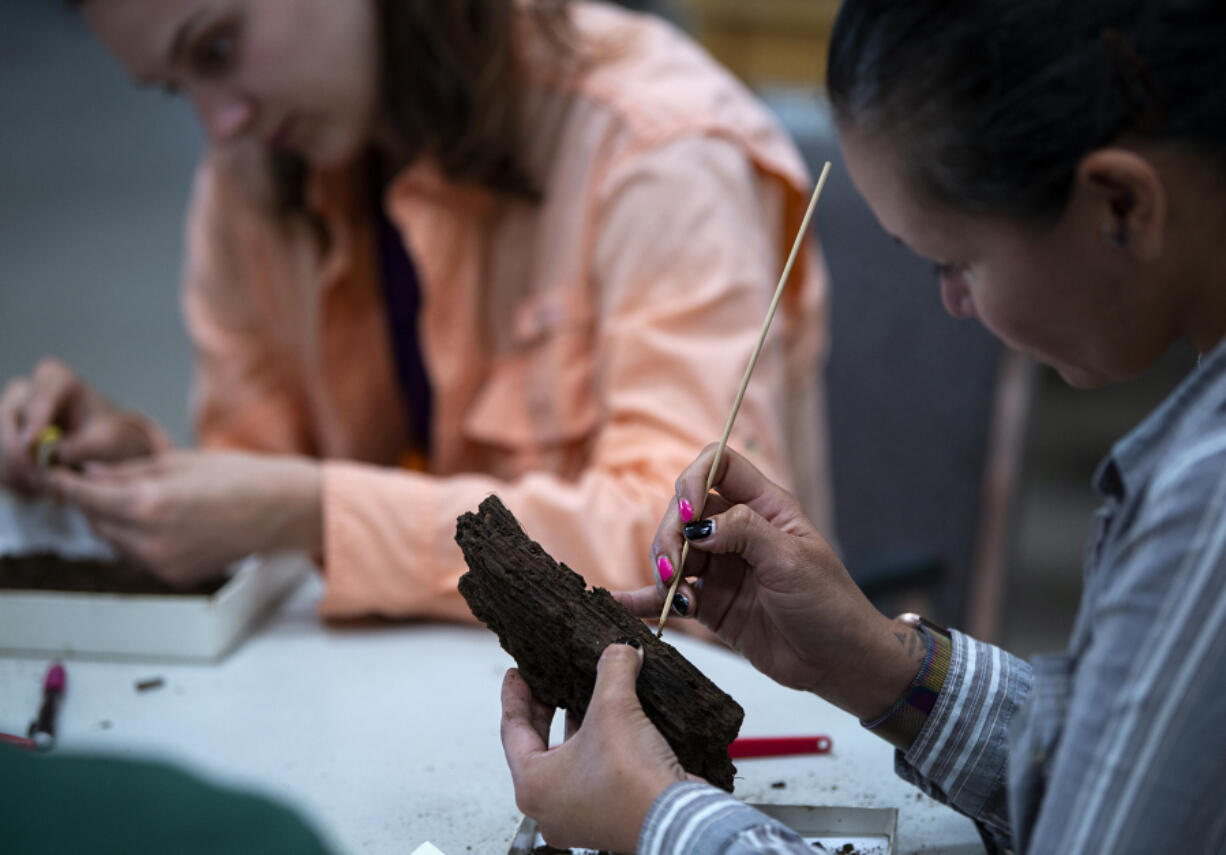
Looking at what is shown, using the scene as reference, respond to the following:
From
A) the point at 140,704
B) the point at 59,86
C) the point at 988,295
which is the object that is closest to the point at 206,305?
the point at 59,86

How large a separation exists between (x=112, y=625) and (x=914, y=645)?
619 millimetres

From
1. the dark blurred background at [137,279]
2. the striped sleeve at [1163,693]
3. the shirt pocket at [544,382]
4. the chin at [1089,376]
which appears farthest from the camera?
the dark blurred background at [137,279]

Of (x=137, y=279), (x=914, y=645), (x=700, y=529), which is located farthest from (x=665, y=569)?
(x=137, y=279)

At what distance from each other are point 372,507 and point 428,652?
135mm

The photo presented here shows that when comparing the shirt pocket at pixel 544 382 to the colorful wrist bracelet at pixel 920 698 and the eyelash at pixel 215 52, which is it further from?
the colorful wrist bracelet at pixel 920 698

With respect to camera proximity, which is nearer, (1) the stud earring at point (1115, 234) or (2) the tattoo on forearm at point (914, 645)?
(1) the stud earring at point (1115, 234)

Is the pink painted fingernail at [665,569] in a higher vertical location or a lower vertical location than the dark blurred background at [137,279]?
higher

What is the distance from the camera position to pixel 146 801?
516 millimetres

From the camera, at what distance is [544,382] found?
1.07m

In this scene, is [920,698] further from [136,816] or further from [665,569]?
[136,816]

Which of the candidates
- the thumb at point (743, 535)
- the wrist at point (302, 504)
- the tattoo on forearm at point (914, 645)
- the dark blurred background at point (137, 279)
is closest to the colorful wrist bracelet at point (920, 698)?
the tattoo on forearm at point (914, 645)

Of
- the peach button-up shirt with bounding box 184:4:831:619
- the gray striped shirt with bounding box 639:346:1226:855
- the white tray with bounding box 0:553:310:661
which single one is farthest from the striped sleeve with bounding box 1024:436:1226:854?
the white tray with bounding box 0:553:310:661

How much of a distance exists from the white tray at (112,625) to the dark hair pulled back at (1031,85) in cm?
64

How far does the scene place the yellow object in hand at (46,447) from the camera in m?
0.97
